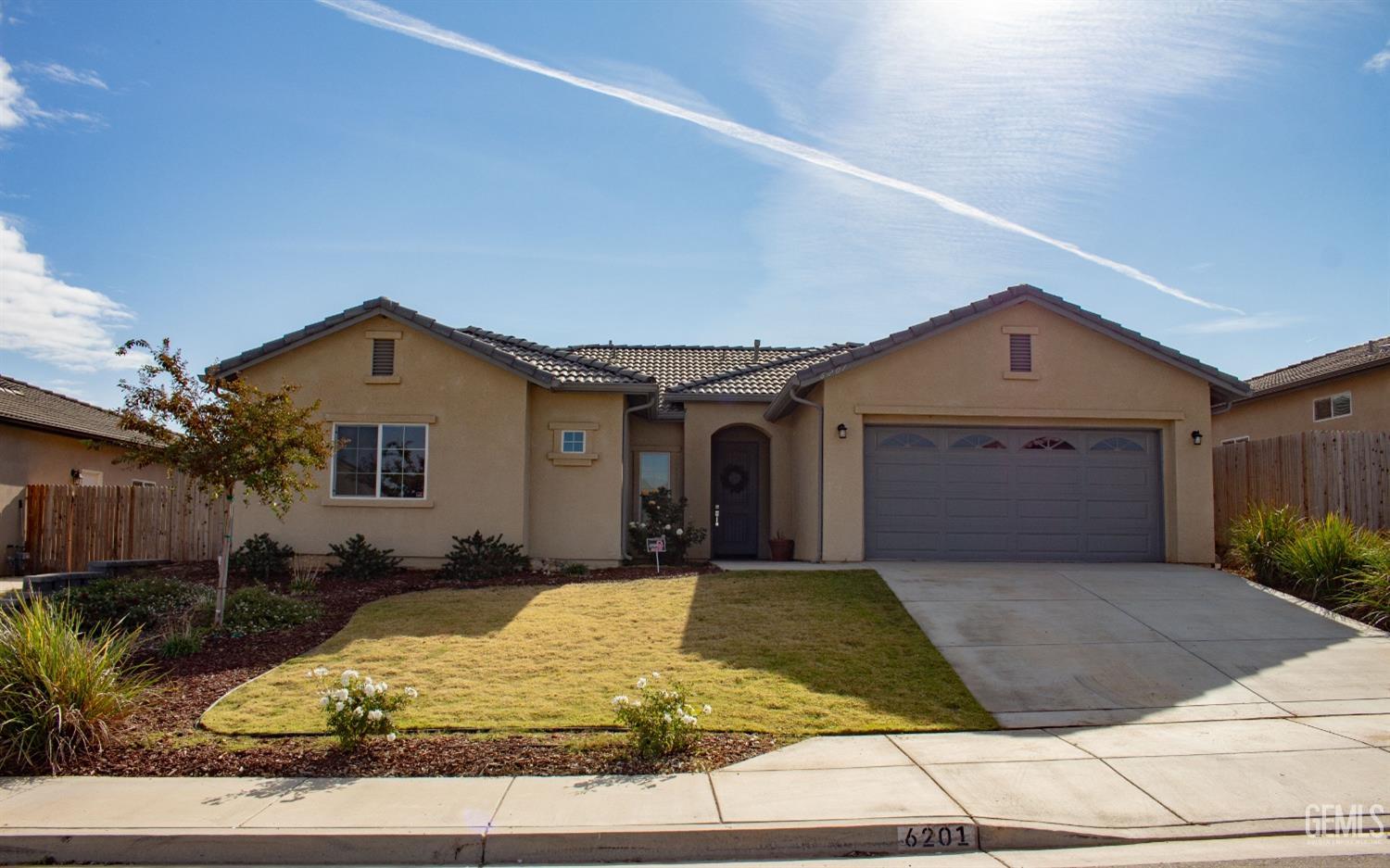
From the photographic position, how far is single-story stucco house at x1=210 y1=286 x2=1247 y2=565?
15.0 meters

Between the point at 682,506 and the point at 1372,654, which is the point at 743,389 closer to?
the point at 682,506

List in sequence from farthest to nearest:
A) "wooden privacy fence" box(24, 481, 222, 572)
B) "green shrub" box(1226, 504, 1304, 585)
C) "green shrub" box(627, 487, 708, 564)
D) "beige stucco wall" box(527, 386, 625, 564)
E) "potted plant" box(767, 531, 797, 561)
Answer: "potted plant" box(767, 531, 797, 561) < "wooden privacy fence" box(24, 481, 222, 572) < "green shrub" box(627, 487, 708, 564) < "beige stucco wall" box(527, 386, 625, 564) < "green shrub" box(1226, 504, 1304, 585)

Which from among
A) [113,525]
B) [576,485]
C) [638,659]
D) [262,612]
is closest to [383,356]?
[576,485]

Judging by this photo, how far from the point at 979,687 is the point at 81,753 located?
754 cm

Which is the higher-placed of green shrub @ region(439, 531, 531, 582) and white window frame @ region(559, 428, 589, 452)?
white window frame @ region(559, 428, 589, 452)

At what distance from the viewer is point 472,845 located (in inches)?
213

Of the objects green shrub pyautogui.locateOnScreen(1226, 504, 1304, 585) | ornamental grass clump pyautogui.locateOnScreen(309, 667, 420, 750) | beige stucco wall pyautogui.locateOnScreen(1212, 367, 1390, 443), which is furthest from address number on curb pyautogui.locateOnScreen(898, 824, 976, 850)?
beige stucco wall pyautogui.locateOnScreen(1212, 367, 1390, 443)

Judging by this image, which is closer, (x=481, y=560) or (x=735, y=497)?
(x=481, y=560)

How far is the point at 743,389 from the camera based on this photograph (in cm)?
1859

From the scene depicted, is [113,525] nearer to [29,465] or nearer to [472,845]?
[29,465]

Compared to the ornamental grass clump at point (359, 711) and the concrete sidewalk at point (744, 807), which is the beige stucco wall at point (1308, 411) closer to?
the concrete sidewalk at point (744, 807)

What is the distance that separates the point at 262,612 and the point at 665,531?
7.03 metres

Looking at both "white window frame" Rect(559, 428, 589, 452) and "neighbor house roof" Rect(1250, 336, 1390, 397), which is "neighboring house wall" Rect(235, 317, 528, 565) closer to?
"white window frame" Rect(559, 428, 589, 452)

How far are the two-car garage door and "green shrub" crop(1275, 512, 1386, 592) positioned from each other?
250 centimetres
